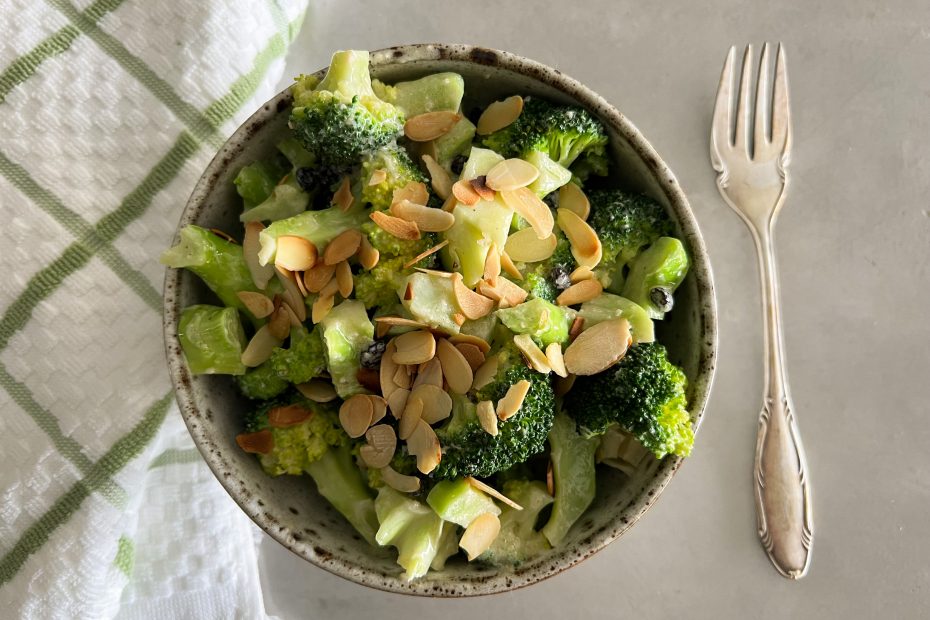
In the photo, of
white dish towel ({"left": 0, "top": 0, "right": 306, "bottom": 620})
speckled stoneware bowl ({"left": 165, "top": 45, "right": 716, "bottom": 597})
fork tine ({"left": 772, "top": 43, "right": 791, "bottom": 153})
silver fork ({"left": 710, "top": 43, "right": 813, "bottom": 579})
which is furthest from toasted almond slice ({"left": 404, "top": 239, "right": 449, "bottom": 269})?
fork tine ({"left": 772, "top": 43, "right": 791, "bottom": 153})

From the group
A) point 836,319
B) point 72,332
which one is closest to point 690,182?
point 836,319

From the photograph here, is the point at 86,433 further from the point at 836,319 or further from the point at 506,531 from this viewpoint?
the point at 836,319

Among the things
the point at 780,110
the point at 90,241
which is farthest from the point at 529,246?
the point at 90,241

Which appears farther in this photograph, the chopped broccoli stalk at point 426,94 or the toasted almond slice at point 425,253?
the chopped broccoli stalk at point 426,94

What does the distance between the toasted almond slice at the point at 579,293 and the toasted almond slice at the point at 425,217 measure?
220mm

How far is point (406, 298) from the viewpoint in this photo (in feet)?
3.74

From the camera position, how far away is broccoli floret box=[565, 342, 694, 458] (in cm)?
117

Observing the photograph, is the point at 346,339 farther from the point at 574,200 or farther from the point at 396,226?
the point at 574,200

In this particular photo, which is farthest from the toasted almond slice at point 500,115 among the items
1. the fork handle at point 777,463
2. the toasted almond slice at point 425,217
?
the fork handle at point 777,463

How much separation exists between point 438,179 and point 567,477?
54 centimetres

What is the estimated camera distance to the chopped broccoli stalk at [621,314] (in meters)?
1.22

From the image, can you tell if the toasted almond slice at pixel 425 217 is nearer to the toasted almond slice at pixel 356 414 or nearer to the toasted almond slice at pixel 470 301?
the toasted almond slice at pixel 470 301

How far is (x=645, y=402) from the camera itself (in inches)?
45.7

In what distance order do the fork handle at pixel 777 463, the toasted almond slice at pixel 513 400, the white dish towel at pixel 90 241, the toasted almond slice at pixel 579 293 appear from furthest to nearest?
the fork handle at pixel 777 463, the white dish towel at pixel 90 241, the toasted almond slice at pixel 579 293, the toasted almond slice at pixel 513 400
